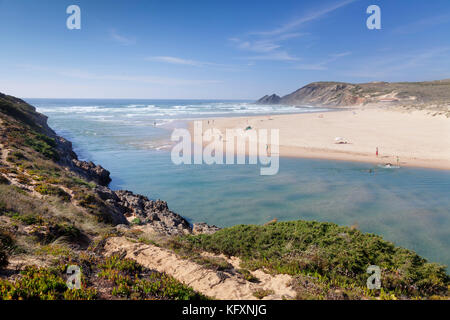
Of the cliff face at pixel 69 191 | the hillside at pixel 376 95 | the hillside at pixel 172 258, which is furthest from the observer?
the hillside at pixel 376 95

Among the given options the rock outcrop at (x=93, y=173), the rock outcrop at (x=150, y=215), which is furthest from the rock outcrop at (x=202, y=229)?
the rock outcrop at (x=93, y=173)

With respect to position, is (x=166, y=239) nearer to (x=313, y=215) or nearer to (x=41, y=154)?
(x=313, y=215)

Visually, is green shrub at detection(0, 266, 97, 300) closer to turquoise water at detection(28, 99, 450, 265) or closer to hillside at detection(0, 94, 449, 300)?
hillside at detection(0, 94, 449, 300)

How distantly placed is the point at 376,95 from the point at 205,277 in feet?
440

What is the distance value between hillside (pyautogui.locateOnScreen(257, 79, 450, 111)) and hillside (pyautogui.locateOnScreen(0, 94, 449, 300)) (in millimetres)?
72952

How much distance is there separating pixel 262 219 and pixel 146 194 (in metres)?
8.82

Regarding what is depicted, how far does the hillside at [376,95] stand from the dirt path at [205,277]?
75498mm

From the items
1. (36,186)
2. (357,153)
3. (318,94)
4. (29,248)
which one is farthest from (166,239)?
(318,94)

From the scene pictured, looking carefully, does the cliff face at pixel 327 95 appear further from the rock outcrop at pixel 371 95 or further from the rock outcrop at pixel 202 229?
the rock outcrop at pixel 202 229

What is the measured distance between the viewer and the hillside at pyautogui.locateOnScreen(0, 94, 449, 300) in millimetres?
5320

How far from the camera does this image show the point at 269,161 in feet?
84.7

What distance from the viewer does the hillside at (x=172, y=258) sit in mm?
5320

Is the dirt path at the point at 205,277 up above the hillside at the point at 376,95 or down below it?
below

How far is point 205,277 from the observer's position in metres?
6.48
